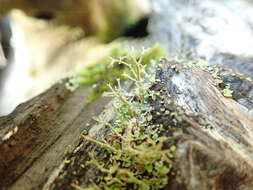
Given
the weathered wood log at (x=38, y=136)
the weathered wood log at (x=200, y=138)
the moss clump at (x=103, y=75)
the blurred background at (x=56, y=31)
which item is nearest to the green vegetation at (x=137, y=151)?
the weathered wood log at (x=200, y=138)

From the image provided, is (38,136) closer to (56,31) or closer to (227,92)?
(227,92)

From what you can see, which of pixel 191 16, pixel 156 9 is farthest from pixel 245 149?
pixel 156 9

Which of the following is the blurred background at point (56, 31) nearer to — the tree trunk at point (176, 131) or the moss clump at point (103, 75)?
the moss clump at point (103, 75)

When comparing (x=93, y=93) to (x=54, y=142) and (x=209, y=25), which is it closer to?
(x=54, y=142)

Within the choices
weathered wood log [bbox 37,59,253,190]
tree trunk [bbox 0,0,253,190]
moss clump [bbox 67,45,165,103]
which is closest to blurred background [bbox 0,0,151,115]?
moss clump [bbox 67,45,165,103]

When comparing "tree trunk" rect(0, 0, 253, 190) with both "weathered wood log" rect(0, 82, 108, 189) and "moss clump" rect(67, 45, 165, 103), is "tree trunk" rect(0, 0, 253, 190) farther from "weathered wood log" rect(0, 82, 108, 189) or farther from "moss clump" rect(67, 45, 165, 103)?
"moss clump" rect(67, 45, 165, 103)

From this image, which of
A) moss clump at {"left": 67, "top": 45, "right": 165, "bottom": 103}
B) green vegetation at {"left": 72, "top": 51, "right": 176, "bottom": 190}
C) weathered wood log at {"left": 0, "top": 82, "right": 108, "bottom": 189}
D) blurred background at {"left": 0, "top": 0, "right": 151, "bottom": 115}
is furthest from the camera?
blurred background at {"left": 0, "top": 0, "right": 151, "bottom": 115}
